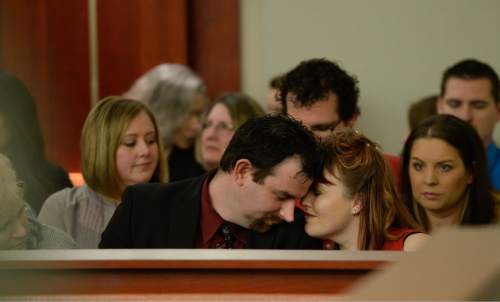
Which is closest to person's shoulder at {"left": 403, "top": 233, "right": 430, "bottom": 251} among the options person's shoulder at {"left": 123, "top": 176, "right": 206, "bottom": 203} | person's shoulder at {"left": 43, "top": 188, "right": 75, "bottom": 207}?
person's shoulder at {"left": 123, "top": 176, "right": 206, "bottom": 203}

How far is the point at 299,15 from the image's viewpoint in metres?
5.22

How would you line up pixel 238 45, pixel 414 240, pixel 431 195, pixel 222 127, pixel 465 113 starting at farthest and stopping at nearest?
pixel 238 45
pixel 222 127
pixel 465 113
pixel 431 195
pixel 414 240

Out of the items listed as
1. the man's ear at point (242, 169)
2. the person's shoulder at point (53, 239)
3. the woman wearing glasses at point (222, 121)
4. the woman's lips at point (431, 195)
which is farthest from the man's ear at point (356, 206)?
the woman wearing glasses at point (222, 121)

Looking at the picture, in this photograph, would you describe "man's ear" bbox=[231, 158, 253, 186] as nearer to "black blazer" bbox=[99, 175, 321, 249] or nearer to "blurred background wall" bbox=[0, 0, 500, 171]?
"black blazer" bbox=[99, 175, 321, 249]

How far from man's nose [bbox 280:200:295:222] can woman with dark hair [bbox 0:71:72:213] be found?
4.48 ft

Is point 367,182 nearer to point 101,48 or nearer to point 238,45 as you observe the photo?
point 238,45

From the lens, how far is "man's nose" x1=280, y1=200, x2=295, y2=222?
8.29ft

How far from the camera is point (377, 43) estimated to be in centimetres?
521

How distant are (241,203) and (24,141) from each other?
1409mm

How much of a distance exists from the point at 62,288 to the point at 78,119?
12.8ft

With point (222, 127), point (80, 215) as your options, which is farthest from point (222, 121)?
point (80, 215)

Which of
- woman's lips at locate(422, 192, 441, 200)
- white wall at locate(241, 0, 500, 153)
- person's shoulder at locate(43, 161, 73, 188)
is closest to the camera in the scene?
woman's lips at locate(422, 192, 441, 200)

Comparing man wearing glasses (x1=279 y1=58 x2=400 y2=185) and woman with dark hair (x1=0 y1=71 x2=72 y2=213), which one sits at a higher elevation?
man wearing glasses (x1=279 y1=58 x2=400 y2=185)

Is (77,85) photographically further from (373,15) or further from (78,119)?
(373,15)
